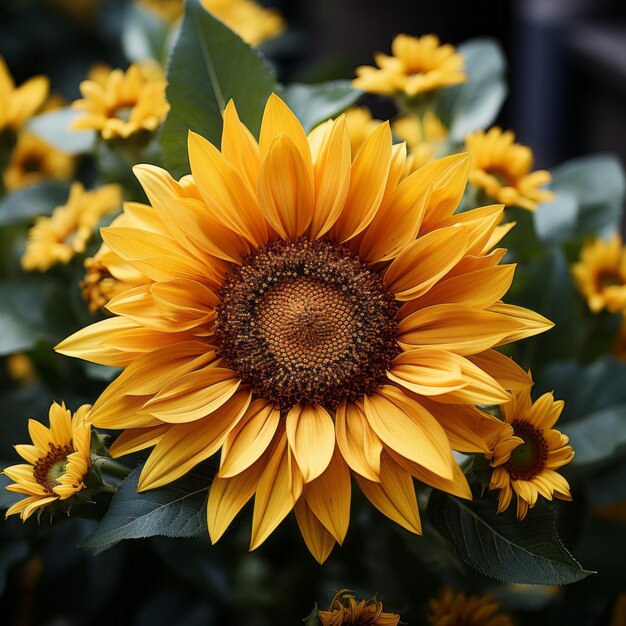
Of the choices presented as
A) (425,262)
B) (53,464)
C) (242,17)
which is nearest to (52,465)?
(53,464)

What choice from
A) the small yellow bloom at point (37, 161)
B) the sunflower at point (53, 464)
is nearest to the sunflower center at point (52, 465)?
the sunflower at point (53, 464)

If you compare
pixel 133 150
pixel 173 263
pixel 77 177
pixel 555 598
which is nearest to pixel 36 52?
pixel 77 177

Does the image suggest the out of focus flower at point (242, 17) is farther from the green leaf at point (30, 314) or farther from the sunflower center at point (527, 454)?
the sunflower center at point (527, 454)

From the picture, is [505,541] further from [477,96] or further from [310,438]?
[477,96]

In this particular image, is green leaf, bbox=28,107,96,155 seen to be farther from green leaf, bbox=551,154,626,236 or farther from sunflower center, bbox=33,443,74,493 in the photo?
green leaf, bbox=551,154,626,236

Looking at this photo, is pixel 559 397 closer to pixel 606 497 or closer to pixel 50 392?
pixel 606 497

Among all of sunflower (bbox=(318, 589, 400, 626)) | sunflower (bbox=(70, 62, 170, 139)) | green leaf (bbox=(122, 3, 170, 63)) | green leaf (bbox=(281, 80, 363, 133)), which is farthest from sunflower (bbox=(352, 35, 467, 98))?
sunflower (bbox=(318, 589, 400, 626))
